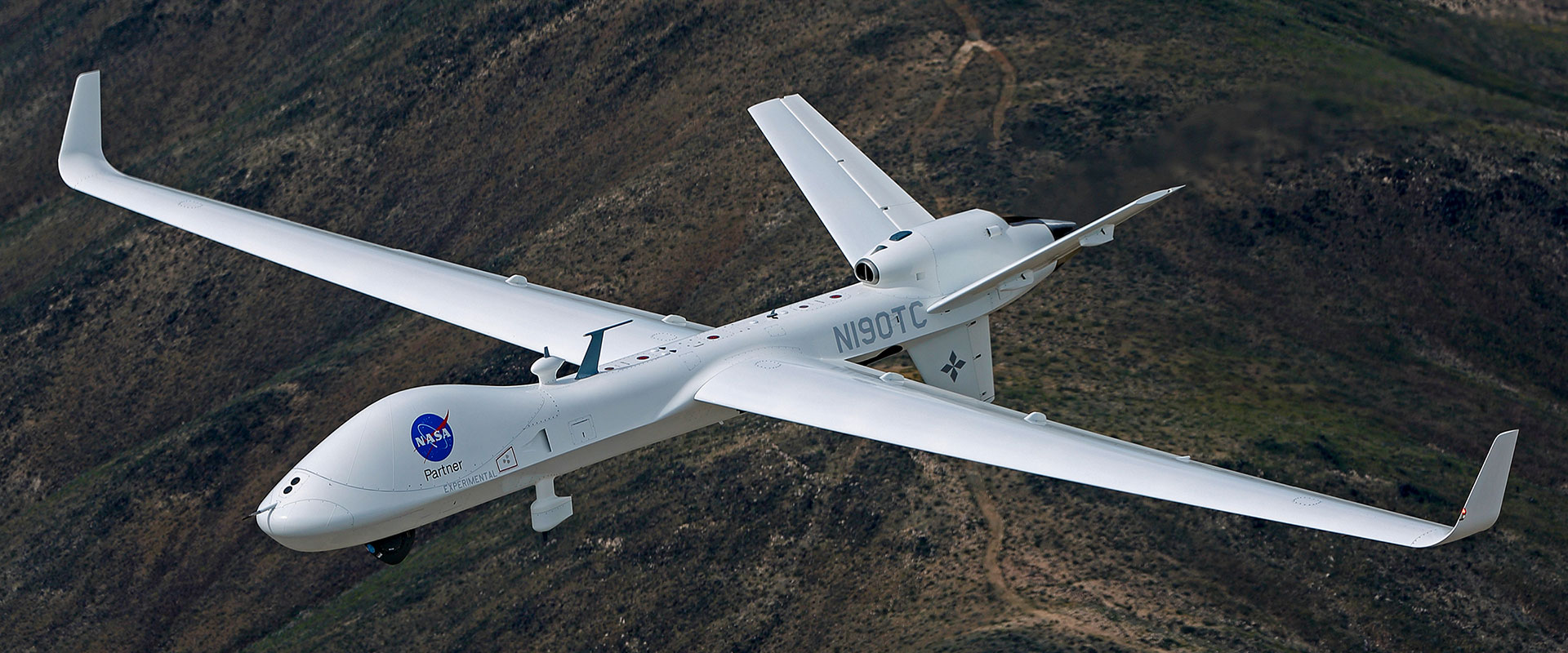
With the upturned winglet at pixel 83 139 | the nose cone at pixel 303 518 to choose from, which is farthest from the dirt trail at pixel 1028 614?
the upturned winglet at pixel 83 139

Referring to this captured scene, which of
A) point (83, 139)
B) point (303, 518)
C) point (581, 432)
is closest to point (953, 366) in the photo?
point (581, 432)

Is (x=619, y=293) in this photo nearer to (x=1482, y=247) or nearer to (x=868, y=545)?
(x=868, y=545)

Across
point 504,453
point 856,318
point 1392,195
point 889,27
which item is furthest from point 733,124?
point 504,453

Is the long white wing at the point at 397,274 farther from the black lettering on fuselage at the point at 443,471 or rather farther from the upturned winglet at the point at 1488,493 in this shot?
the upturned winglet at the point at 1488,493

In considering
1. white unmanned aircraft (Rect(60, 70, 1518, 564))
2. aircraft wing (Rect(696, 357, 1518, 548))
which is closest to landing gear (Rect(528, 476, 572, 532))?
white unmanned aircraft (Rect(60, 70, 1518, 564))

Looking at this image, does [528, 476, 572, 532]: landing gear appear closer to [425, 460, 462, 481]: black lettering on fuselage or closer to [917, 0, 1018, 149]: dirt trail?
[425, 460, 462, 481]: black lettering on fuselage

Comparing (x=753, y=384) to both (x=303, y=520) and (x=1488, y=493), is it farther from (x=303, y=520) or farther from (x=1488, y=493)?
(x=1488, y=493)

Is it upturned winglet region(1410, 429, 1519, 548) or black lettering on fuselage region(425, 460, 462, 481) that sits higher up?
black lettering on fuselage region(425, 460, 462, 481)
